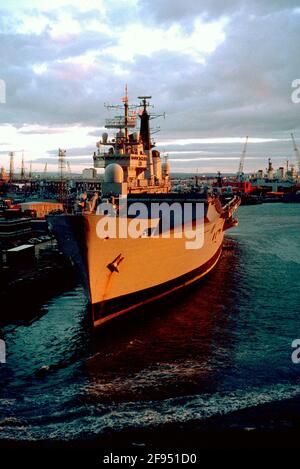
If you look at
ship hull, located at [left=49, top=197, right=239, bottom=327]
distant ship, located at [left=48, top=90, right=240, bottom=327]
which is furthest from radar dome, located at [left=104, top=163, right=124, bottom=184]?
ship hull, located at [left=49, top=197, right=239, bottom=327]

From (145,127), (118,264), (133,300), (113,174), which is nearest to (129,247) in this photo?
(118,264)

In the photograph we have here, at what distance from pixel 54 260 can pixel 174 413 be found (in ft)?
62.9

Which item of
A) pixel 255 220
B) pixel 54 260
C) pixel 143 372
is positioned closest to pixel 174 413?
pixel 143 372

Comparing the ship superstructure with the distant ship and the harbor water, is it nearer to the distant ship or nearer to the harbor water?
the distant ship

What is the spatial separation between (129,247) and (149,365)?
525 centimetres

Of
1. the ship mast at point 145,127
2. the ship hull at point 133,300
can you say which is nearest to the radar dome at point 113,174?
the ship hull at point 133,300

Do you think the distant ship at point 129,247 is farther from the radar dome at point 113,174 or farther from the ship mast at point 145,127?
the ship mast at point 145,127

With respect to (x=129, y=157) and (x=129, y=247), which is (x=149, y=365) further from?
(x=129, y=157)

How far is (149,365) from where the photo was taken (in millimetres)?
15484

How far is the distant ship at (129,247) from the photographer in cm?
1745

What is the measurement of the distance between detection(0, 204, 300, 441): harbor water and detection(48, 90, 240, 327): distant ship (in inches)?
45.9

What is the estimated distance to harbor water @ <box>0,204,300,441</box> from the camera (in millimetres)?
12508

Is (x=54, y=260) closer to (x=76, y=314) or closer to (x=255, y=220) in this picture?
(x=76, y=314)

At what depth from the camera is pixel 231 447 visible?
11.2 meters
